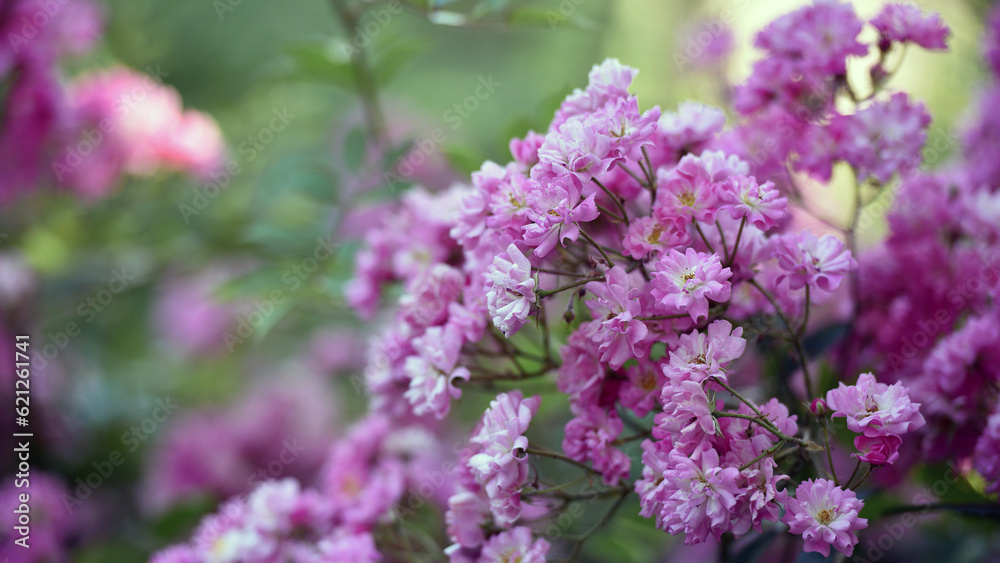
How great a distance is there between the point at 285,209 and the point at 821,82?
84cm

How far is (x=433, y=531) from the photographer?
596mm

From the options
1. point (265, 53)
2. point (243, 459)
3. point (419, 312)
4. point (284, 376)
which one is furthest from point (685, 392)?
point (265, 53)

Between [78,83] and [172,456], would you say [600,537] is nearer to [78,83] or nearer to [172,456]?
[172,456]

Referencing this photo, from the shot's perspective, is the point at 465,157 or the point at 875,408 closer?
the point at 875,408

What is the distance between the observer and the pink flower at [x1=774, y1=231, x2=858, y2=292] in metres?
0.40

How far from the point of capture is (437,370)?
452 millimetres

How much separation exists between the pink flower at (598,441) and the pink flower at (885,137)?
25cm

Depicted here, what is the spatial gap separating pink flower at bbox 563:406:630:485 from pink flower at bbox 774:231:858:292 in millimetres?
128

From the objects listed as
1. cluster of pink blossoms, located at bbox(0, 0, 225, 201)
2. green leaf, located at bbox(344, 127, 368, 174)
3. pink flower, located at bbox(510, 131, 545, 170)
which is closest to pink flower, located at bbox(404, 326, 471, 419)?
pink flower, located at bbox(510, 131, 545, 170)

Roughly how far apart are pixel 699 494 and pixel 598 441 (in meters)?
0.07

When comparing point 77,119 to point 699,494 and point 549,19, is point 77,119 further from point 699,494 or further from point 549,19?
point 699,494

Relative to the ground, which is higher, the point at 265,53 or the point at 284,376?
the point at 265,53

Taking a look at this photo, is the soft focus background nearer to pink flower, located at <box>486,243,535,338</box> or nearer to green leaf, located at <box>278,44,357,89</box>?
green leaf, located at <box>278,44,357,89</box>

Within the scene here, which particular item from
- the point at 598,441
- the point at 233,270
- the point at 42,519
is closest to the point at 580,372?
the point at 598,441
